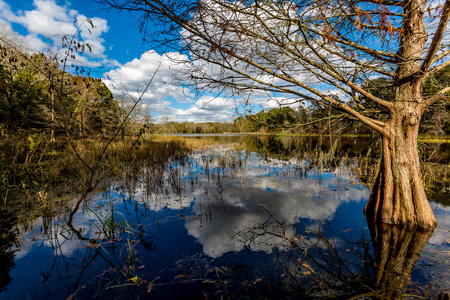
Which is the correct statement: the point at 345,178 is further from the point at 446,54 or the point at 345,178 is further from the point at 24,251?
the point at 24,251

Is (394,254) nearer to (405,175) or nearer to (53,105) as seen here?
(405,175)

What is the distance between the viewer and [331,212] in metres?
4.61

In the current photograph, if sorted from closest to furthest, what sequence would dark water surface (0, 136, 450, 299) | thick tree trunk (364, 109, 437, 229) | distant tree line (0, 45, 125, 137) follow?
dark water surface (0, 136, 450, 299), thick tree trunk (364, 109, 437, 229), distant tree line (0, 45, 125, 137)

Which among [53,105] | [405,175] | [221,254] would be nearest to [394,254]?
[405,175]

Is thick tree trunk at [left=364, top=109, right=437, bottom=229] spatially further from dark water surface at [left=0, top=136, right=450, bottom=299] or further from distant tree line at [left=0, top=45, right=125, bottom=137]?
distant tree line at [left=0, top=45, right=125, bottom=137]

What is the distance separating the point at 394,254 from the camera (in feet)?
9.46

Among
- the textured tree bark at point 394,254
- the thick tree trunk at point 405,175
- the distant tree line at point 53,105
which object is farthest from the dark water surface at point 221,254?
the distant tree line at point 53,105

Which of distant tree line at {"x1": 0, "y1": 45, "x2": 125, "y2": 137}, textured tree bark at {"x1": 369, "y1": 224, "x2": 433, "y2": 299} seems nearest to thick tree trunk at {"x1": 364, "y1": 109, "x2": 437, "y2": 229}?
textured tree bark at {"x1": 369, "y1": 224, "x2": 433, "y2": 299}

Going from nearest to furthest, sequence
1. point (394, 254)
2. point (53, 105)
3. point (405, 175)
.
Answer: point (394, 254) → point (405, 175) → point (53, 105)

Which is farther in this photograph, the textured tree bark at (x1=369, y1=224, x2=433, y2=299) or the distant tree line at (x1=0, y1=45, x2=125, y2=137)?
the distant tree line at (x1=0, y1=45, x2=125, y2=137)

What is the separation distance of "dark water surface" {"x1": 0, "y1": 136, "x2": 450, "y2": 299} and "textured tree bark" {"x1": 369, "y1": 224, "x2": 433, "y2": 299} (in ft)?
0.05

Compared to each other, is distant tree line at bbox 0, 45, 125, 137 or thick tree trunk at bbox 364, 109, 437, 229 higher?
distant tree line at bbox 0, 45, 125, 137

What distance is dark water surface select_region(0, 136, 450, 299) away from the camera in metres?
2.21

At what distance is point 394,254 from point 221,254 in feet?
9.35
